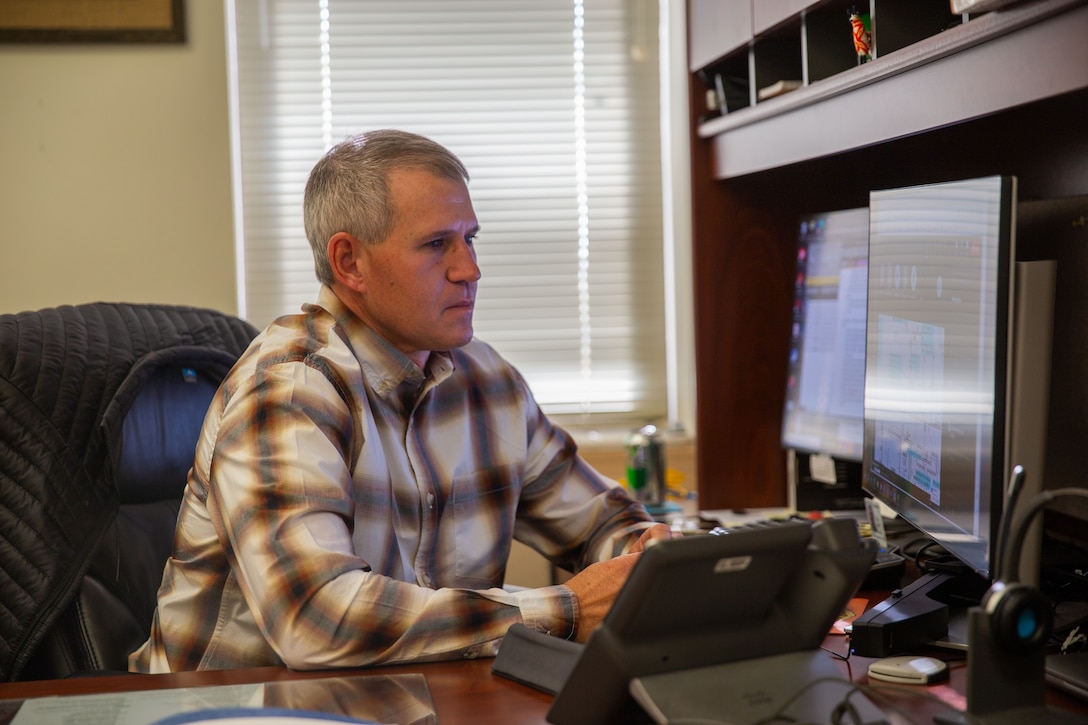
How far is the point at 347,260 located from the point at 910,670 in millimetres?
933

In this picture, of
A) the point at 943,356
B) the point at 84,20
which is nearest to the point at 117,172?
the point at 84,20

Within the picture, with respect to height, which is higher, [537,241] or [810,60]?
[810,60]

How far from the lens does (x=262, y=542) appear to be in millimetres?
1245

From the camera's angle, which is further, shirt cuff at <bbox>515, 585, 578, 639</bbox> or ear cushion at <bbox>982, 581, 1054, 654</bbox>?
shirt cuff at <bbox>515, 585, 578, 639</bbox>

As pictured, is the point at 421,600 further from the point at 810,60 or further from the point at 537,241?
the point at 537,241

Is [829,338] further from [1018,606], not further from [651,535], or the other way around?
[1018,606]

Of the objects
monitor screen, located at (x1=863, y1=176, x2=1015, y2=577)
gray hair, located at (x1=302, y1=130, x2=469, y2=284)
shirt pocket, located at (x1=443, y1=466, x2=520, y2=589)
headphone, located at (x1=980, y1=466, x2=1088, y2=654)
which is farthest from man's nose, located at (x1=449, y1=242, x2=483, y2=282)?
headphone, located at (x1=980, y1=466, x2=1088, y2=654)

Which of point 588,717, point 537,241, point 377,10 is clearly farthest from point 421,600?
point 377,10

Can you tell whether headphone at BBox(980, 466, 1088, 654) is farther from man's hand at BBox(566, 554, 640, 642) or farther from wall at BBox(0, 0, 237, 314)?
wall at BBox(0, 0, 237, 314)

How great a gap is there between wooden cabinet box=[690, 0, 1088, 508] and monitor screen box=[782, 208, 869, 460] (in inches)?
3.6

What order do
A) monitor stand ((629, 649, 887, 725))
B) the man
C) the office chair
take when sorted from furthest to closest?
the office chair
the man
monitor stand ((629, 649, 887, 725))

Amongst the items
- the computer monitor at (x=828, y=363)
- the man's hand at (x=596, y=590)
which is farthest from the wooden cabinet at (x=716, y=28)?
the man's hand at (x=596, y=590)

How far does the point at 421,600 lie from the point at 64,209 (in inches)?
76.9

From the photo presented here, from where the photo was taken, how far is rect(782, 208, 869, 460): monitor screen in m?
1.89
